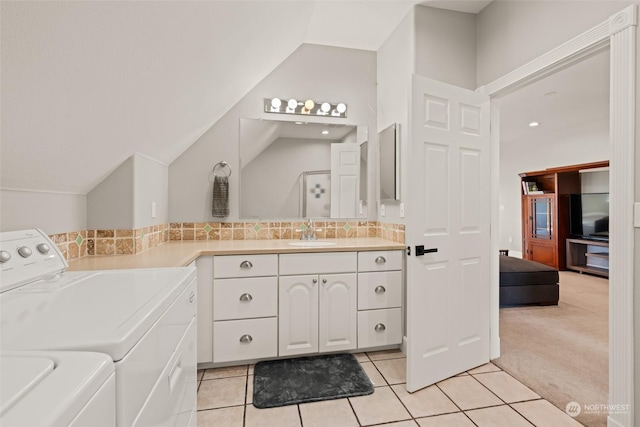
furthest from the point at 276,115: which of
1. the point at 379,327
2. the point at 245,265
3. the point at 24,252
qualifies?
the point at 24,252

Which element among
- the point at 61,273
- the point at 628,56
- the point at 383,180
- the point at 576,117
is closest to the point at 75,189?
the point at 61,273

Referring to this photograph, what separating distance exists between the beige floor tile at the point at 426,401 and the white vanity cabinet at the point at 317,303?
540 mm

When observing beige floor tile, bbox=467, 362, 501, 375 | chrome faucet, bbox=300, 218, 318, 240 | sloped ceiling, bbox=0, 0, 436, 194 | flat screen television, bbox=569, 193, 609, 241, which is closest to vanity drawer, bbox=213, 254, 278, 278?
chrome faucet, bbox=300, 218, 318, 240

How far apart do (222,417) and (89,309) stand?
4.00ft

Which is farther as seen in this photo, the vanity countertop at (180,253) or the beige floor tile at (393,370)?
the beige floor tile at (393,370)

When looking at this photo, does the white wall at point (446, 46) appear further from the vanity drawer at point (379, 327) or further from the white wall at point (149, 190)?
the white wall at point (149, 190)

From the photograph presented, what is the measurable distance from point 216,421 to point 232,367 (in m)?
0.57

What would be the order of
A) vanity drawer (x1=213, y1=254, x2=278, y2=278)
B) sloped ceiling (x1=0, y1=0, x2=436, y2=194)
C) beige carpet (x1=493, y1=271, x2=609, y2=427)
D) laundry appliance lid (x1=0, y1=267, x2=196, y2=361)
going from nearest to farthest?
laundry appliance lid (x1=0, y1=267, x2=196, y2=361) < sloped ceiling (x1=0, y1=0, x2=436, y2=194) < beige carpet (x1=493, y1=271, x2=609, y2=427) < vanity drawer (x1=213, y1=254, x2=278, y2=278)

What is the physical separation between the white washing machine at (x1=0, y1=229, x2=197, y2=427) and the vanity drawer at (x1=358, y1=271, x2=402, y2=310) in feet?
4.47

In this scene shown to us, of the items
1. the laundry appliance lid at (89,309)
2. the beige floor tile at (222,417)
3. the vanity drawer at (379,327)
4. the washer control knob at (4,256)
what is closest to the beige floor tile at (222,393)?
the beige floor tile at (222,417)

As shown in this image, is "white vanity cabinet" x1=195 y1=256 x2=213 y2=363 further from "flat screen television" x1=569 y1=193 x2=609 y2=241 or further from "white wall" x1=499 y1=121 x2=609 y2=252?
"white wall" x1=499 y1=121 x2=609 y2=252

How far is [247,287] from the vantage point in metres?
2.18

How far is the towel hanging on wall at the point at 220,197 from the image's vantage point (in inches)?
106

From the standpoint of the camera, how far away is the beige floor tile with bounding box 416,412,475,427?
163cm
